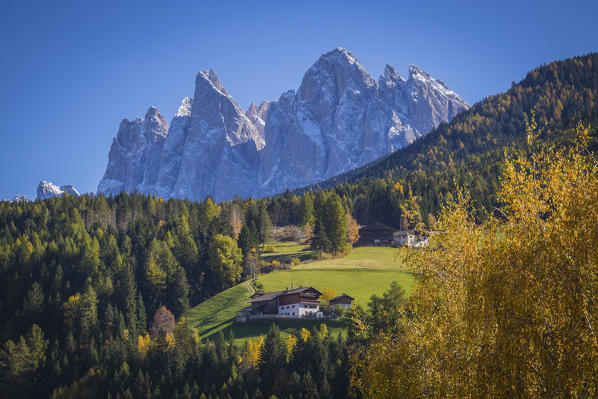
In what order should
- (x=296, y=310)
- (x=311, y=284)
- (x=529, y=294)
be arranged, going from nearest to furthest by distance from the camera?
(x=529, y=294) < (x=296, y=310) < (x=311, y=284)

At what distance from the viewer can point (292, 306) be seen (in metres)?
74.6

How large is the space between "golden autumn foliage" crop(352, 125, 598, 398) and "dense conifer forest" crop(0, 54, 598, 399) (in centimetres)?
472

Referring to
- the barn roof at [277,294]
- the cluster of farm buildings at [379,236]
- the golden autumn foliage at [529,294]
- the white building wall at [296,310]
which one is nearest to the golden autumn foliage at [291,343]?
the white building wall at [296,310]

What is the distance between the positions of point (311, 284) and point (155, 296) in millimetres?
41387

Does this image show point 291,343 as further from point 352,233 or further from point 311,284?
point 352,233

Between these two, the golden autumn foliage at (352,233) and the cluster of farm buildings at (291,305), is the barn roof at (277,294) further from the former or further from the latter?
the golden autumn foliage at (352,233)

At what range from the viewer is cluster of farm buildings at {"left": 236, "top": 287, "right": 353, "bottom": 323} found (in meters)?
72.2

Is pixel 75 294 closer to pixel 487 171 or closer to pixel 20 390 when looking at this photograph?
pixel 20 390

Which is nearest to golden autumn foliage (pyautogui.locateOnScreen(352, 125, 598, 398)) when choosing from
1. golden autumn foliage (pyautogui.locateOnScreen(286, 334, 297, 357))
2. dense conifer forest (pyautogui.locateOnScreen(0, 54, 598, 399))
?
dense conifer forest (pyautogui.locateOnScreen(0, 54, 598, 399))

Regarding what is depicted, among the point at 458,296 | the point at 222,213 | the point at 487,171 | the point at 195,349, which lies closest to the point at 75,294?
the point at 195,349

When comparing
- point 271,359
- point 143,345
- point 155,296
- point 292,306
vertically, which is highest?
point 155,296

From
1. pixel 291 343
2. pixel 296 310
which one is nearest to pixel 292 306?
pixel 296 310

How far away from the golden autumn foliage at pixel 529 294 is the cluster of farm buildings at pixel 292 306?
5599cm

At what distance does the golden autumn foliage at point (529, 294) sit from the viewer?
11898mm
